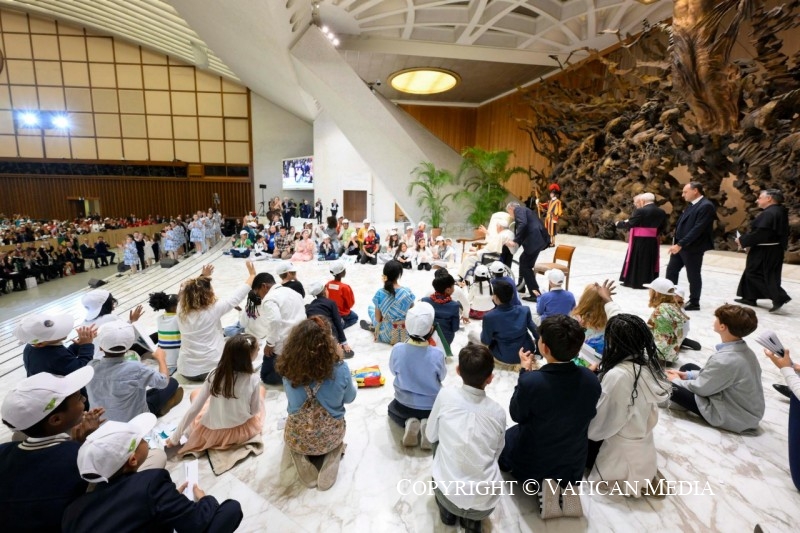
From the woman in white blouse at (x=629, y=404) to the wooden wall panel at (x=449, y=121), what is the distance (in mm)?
15840

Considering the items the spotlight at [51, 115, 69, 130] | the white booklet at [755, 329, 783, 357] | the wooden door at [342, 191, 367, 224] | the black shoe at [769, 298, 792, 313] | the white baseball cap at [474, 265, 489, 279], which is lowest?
the black shoe at [769, 298, 792, 313]

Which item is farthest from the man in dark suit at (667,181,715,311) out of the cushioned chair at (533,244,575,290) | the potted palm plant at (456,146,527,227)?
the potted palm plant at (456,146,527,227)

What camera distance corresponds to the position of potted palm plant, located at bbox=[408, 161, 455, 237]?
1056 centimetres

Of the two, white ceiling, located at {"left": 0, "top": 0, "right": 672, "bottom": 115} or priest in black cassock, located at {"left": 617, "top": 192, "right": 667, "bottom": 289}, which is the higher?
white ceiling, located at {"left": 0, "top": 0, "right": 672, "bottom": 115}

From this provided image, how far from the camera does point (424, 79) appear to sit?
39.1 ft

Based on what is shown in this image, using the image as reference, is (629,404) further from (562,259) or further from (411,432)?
(562,259)

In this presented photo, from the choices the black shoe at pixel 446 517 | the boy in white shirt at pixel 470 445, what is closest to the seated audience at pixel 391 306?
the boy in white shirt at pixel 470 445

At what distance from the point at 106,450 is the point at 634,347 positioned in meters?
1.98

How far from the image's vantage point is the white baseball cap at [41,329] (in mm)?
1868

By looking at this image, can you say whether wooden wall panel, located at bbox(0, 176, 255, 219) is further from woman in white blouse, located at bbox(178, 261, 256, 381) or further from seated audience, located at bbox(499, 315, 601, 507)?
seated audience, located at bbox(499, 315, 601, 507)

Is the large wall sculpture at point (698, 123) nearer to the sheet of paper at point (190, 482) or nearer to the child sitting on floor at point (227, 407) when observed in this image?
A: the child sitting on floor at point (227, 407)

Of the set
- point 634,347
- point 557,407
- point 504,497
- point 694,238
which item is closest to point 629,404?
point 634,347

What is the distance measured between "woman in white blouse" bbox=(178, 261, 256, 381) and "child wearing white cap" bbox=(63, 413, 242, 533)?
169 centimetres

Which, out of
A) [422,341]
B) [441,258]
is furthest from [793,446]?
[441,258]
